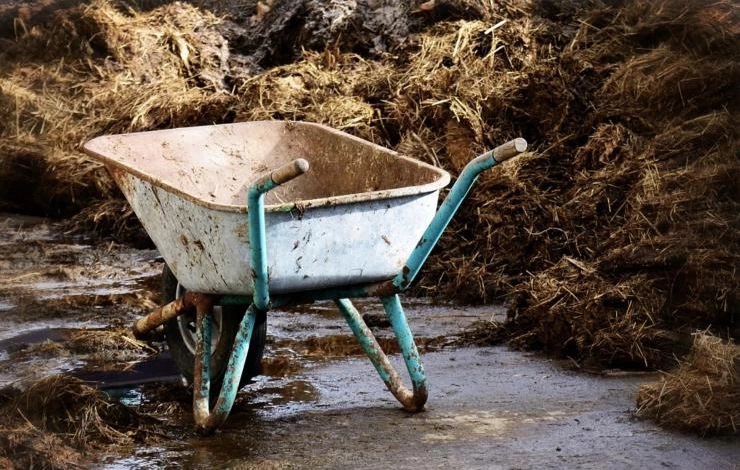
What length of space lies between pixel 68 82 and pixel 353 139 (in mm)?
4471

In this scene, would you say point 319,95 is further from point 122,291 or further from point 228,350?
point 228,350

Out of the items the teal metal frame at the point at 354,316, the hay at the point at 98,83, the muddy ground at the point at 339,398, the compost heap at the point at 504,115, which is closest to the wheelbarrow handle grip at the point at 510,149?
the teal metal frame at the point at 354,316

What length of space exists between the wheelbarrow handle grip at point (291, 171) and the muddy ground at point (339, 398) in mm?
921

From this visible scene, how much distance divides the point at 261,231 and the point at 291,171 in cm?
37

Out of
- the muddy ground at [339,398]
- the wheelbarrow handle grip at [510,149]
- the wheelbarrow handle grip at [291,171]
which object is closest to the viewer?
the wheelbarrow handle grip at [291,171]

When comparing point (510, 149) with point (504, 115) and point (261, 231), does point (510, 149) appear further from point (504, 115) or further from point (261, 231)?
point (504, 115)

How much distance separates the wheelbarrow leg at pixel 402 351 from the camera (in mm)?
4086

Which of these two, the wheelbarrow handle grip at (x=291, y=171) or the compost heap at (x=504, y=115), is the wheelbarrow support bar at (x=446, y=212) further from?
the compost heap at (x=504, y=115)

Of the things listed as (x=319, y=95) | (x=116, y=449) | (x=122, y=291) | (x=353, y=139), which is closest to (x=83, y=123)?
(x=319, y=95)

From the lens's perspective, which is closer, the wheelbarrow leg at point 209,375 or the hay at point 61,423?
the hay at point 61,423

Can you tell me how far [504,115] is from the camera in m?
6.75

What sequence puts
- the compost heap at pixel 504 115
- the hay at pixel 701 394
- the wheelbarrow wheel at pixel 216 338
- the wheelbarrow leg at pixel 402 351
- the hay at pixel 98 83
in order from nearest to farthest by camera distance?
1. the hay at pixel 701 394
2. the wheelbarrow leg at pixel 402 351
3. the wheelbarrow wheel at pixel 216 338
4. the compost heap at pixel 504 115
5. the hay at pixel 98 83

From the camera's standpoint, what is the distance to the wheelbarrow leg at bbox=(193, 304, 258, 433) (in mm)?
3885

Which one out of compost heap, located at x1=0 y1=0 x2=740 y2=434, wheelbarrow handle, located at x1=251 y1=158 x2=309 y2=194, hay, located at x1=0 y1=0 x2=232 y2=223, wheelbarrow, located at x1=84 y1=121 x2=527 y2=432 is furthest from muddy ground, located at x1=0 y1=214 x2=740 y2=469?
hay, located at x1=0 y1=0 x2=232 y2=223
